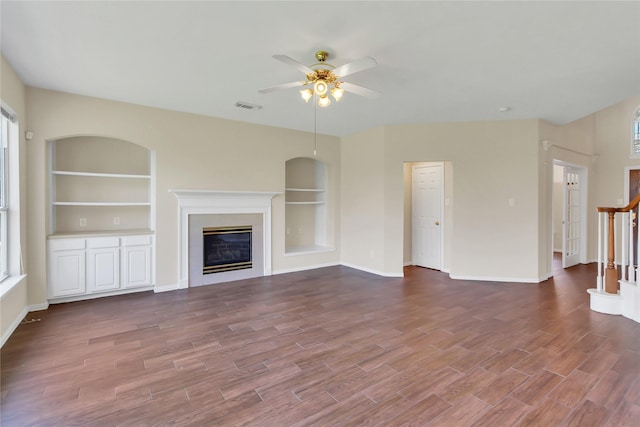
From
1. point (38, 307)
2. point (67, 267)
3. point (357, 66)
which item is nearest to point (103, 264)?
point (67, 267)

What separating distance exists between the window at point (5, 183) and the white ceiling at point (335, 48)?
58cm

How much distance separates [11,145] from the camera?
11.1ft

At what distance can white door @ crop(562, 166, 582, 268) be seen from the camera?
6.32m

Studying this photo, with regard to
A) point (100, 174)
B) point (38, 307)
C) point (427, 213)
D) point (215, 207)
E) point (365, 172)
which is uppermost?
point (365, 172)

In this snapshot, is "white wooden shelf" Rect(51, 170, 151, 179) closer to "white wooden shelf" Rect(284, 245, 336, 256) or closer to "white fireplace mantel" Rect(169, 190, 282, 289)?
"white fireplace mantel" Rect(169, 190, 282, 289)

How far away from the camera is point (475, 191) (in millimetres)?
5262

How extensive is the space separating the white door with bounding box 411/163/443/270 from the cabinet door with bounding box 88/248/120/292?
5278mm

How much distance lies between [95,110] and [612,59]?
594 cm

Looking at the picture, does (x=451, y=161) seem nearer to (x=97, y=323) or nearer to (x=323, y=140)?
(x=323, y=140)

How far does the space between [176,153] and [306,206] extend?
280 cm

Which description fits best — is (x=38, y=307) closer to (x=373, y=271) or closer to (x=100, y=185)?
(x=100, y=185)

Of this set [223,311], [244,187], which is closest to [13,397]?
[223,311]

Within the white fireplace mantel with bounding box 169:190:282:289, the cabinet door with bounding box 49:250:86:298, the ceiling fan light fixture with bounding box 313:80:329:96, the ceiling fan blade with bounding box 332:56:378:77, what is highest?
the ceiling fan blade with bounding box 332:56:378:77

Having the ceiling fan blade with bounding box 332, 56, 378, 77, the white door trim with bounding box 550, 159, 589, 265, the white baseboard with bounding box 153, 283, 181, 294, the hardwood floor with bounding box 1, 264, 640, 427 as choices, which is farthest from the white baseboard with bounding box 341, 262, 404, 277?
the white door trim with bounding box 550, 159, 589, 265
